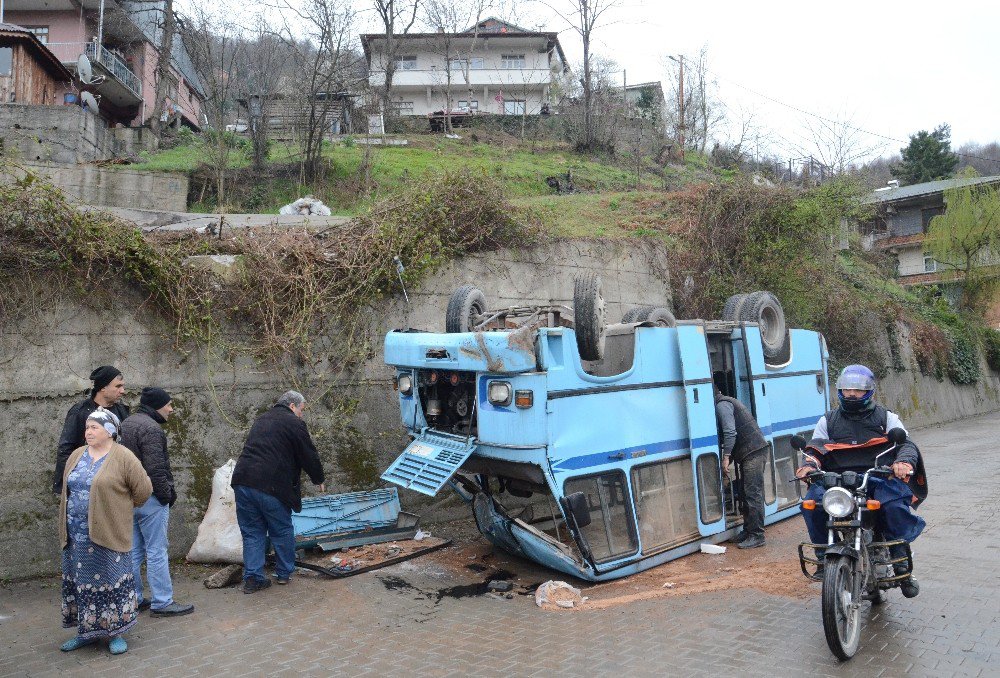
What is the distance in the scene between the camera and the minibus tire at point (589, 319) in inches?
234

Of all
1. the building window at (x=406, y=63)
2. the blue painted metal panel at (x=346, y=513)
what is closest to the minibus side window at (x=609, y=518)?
the blue painted metal panel at (x=346, y=513)

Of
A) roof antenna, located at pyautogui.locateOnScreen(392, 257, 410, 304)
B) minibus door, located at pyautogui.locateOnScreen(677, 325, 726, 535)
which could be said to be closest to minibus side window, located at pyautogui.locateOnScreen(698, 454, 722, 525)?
minibus door, located at pyautogui.locateOnScreen(677, 325, 726, 535)

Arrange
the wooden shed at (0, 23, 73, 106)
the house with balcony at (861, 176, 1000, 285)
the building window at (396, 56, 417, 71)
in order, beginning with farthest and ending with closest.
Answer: the building window at (396, 56, 417, 71)
the house with balcony at (861, 176, 1000, 285)
the wooden shed at (0, 23, 73, 106)

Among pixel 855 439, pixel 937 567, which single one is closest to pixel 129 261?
→ pixel 855 439

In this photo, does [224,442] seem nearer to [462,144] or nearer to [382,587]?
[382,587]

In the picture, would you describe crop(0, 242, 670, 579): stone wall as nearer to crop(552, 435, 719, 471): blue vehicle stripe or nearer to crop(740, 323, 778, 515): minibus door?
crop(552, 435, 719, 471): blue vehicle stripe

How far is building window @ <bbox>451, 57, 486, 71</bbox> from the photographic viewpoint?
44.4 m

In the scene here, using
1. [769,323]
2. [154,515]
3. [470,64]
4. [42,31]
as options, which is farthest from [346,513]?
[470,64]

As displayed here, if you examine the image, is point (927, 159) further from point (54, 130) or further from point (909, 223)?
point (54, 130)

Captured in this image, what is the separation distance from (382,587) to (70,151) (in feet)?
64.6

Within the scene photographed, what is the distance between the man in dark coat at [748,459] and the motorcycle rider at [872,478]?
1.88m

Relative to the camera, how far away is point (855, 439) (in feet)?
16.9

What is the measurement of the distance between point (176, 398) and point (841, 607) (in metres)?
6.41

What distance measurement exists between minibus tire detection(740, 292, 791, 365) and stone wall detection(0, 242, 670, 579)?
3.71m
